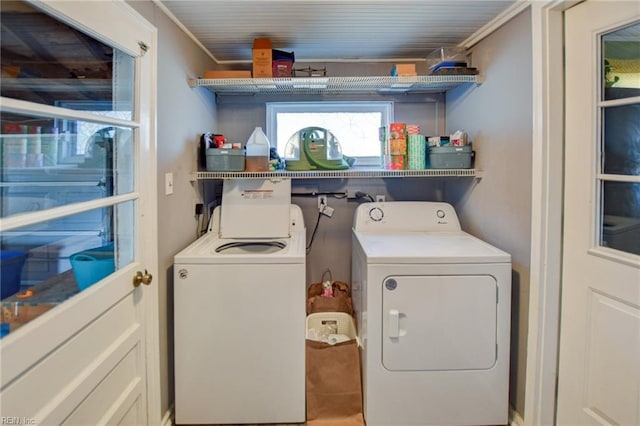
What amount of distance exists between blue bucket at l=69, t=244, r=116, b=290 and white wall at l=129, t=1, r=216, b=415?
0.30m

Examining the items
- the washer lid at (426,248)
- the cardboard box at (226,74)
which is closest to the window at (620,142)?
the washer lid at (426,248)

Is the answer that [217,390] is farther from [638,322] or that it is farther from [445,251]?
[638,322]

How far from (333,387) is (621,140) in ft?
5.63

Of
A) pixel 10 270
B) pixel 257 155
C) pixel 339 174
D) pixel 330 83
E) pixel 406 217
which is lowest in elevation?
pixel 10 270

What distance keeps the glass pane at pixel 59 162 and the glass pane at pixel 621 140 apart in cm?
196

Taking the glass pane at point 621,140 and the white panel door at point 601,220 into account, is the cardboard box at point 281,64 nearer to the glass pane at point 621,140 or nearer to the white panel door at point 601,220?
the white panel door at point 601,220

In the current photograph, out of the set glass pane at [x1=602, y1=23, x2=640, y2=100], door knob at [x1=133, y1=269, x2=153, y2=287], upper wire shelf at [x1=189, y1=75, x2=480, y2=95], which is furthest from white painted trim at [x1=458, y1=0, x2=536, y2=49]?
door knob at [x1=133, y1=269, x2=153, y2=287]

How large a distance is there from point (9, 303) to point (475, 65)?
8.27 ft

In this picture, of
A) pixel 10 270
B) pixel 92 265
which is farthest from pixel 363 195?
pixel 10 270

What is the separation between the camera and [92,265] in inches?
51.8

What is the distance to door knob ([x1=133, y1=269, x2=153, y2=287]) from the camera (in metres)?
1.52

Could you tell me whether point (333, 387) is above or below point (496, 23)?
below

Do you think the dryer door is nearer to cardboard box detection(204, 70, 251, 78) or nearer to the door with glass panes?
the door with glass panes

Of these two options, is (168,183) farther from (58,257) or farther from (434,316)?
(434,316)
